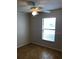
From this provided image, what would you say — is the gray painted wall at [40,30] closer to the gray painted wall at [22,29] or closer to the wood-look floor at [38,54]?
the gray painted wall at [22,29]

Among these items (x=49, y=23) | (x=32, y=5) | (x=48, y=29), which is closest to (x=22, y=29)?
(x=48, y=29)

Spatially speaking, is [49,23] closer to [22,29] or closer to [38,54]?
[22,29]

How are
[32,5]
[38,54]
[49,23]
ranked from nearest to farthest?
[32,5] < [38,54] < [49,23]

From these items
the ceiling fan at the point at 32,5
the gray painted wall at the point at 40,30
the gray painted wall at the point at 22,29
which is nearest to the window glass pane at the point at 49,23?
the gray painted wall at the point at 40,30

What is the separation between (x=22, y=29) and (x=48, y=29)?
177cm

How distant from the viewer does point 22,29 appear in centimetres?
505

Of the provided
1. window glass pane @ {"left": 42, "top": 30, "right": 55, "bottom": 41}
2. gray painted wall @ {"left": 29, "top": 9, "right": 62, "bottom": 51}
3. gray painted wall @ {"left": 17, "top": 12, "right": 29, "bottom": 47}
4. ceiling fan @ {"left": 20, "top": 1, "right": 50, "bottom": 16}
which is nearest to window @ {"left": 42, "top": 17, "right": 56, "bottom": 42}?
window glass pane @ {"left": 42, "top": 30, "right": 55, "bottom": 41}

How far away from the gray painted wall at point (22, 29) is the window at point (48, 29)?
4.23 ft

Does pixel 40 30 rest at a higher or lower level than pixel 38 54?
higher
